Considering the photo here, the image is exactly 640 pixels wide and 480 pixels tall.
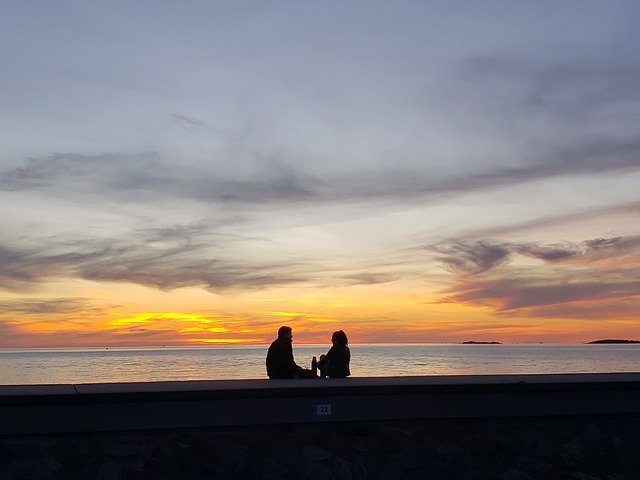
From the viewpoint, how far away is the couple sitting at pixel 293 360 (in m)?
15.8

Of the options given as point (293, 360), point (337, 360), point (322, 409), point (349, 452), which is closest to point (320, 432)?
point (322, 409)

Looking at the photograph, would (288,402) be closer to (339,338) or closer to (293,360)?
(293,360)

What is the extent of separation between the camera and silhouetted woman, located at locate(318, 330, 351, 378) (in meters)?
16.7

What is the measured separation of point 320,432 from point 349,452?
611 millimetres

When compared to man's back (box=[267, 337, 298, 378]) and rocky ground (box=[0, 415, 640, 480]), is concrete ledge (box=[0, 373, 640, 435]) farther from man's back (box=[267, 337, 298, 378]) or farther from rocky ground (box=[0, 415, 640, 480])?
man's back (box=[267, 337, 298, 378])

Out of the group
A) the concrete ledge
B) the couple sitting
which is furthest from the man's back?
the concrete ledge

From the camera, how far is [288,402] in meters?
12.2

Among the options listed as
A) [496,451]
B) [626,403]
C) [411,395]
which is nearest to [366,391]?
[411,395]

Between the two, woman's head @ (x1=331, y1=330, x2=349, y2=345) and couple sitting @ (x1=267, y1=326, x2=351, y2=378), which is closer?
couple sitting @ (x1=267, y1=326, x2=351, y2=378)

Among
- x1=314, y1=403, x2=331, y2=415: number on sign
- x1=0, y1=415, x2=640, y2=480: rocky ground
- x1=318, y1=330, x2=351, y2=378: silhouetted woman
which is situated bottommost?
x1=0, y1=415, x2=640, y2=480: rocky ground

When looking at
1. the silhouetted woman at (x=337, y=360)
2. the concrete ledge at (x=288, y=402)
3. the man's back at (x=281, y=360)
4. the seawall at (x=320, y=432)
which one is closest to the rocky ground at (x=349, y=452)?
the seawall at (x=320, y=432)

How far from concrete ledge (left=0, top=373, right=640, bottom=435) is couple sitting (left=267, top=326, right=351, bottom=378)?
4.38ft

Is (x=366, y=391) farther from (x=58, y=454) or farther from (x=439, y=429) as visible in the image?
(x=58, y=454)

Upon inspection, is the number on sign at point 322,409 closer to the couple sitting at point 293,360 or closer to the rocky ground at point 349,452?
→ the rocky ground at point 349,452
